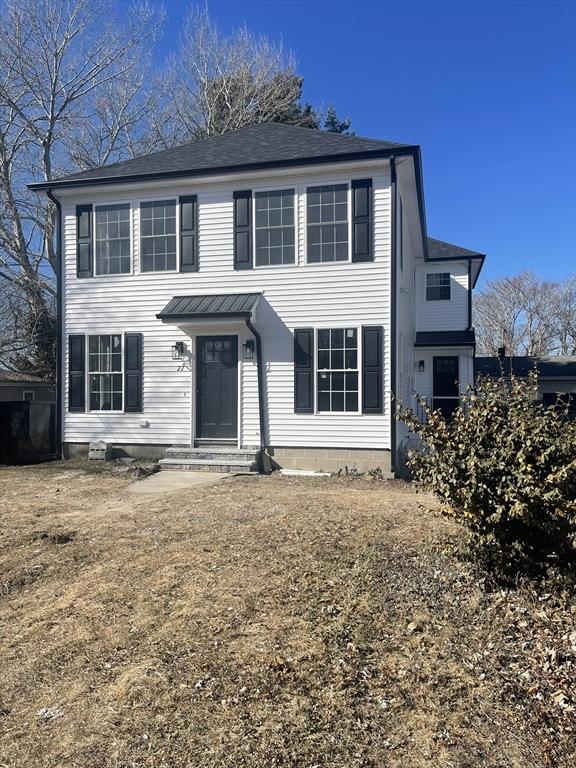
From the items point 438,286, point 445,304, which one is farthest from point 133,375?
point 438,286

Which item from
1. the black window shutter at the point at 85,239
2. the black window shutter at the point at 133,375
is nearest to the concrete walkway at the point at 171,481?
the black window shutter at the point at 133,375

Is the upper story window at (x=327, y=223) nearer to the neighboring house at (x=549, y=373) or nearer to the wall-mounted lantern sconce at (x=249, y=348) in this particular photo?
the wall-mounted lantern sconce at (x=249, y=348)

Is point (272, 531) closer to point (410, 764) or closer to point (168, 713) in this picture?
point (168, 713)

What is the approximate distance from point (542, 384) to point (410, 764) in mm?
23694

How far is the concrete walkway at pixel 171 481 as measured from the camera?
8.60 m

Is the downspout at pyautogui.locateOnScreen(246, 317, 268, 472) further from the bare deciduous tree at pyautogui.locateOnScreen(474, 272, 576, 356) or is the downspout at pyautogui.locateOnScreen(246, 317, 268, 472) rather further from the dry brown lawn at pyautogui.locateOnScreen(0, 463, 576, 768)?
the bare deciduous tree at pyautogui.locateOnScreen(474, 272, 576, 356)

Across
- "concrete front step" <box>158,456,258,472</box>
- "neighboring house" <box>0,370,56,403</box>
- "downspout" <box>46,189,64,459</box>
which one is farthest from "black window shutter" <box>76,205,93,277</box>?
"neighboring house" <box>0,370,56,403</box>

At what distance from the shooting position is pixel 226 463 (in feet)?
34.3

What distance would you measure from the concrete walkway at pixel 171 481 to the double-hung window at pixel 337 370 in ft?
7.86

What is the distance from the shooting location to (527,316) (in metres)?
42.4

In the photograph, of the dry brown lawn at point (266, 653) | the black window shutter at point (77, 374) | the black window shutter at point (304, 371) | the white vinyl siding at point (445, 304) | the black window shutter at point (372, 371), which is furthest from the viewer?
the white vinyl siding at point (445, 304)

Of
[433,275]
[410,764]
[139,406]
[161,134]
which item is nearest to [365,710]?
[410,764]

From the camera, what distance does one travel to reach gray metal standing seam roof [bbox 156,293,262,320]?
10.4m

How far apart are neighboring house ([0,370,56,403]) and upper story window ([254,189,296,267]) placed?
10.4 meters
